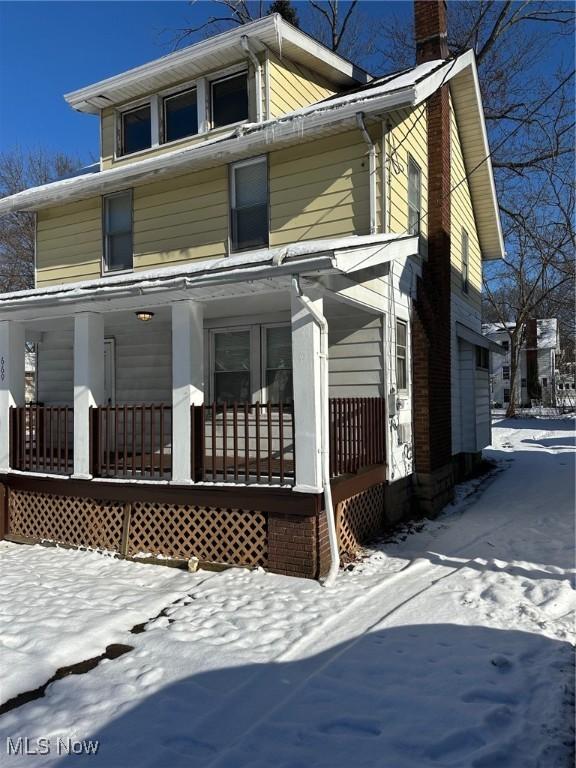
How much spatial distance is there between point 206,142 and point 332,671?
8.24m

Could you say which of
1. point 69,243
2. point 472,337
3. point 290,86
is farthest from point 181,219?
point 472,337

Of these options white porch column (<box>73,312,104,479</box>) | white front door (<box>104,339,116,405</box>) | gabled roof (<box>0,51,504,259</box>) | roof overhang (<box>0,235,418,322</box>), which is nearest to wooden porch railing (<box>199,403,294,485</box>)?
roof overhang (<box>0,235,418,322</box>)

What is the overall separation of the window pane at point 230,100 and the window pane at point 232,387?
4382mm

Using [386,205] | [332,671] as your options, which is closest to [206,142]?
[386,205]

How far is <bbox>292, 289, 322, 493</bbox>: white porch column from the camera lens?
5766 millimetres

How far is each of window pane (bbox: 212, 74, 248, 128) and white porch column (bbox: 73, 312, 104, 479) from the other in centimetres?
443

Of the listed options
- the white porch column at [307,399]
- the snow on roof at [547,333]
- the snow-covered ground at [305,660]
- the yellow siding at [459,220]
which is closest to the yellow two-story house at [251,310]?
the white porch column at [307,399]

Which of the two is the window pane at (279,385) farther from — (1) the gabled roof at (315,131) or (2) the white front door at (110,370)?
(1) the gabled roof at (315,131)

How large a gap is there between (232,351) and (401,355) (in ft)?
9.08

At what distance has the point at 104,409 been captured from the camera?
7.18 m

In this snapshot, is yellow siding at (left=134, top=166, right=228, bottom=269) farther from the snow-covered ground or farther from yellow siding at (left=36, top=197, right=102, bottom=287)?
the snow-covered ground

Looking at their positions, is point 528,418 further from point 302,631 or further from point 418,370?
point 302,631

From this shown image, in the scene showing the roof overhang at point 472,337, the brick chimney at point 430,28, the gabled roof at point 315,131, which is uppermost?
the brick chimney at point 430,28

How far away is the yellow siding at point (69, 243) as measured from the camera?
33.4 feet
